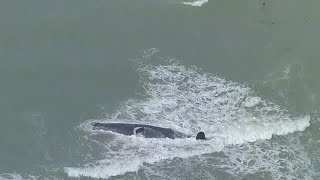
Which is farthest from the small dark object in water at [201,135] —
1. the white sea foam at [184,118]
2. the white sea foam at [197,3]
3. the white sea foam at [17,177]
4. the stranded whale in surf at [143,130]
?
the white sea foam at [197,3]

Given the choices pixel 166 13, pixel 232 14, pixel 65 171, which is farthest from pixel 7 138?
pixel 232 14

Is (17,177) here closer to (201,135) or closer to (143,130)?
(143,130)

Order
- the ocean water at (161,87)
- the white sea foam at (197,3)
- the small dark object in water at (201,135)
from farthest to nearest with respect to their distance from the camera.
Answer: the white sea foam at (197,3) < the small dark object in water at (201,135) < the ocean water at (161,87)

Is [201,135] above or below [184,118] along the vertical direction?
below

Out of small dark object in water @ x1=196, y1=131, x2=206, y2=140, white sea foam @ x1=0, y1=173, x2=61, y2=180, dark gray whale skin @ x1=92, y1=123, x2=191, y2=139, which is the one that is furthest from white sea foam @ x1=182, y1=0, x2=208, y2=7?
white sea foam @ x1=0, y1=173, x2=61, y2=180

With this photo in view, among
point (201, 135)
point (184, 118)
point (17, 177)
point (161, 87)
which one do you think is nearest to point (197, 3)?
point (161, 87)

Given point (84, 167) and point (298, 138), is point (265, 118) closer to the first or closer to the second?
point (298, 138)

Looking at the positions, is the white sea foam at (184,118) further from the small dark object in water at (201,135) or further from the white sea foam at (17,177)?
the white sea foam at (17,177)
